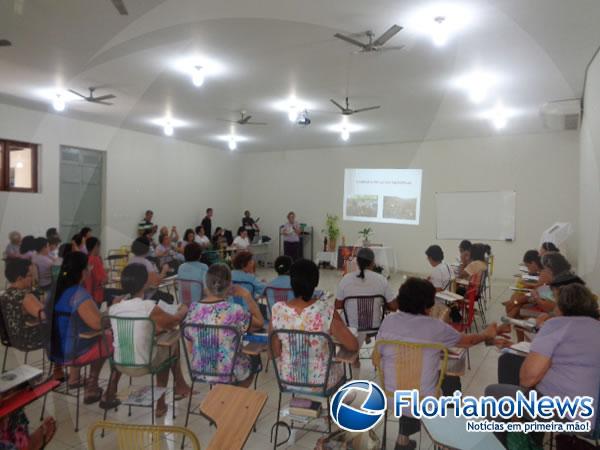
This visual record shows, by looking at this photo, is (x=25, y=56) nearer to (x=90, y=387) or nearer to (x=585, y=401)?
(x=90, y=387)

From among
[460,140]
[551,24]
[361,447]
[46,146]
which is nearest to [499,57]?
[551,24]

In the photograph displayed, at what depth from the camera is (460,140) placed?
9.41m

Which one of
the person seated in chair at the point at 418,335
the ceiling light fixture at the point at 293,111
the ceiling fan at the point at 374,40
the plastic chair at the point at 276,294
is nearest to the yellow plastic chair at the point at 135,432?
the person seated in chair at the point at 418,335

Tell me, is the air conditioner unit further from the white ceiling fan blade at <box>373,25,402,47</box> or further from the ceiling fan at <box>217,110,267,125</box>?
the ceiling fan at <box>217,110,267,125</box>

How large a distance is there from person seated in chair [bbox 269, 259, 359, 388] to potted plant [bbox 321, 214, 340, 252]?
840cm

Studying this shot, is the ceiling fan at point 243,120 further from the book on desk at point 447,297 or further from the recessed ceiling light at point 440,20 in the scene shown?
the book on desk at point 447,297

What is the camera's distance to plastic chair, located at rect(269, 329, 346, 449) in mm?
2363

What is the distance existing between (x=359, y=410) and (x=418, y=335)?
1.74ft

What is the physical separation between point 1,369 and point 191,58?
3.65m

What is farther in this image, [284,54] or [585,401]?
[284,54]

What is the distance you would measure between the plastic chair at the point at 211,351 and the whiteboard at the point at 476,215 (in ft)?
26.4

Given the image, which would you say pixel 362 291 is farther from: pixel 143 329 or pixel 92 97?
pixel 92 97

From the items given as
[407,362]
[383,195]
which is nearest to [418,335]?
[407,362]

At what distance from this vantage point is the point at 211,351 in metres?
2.57
